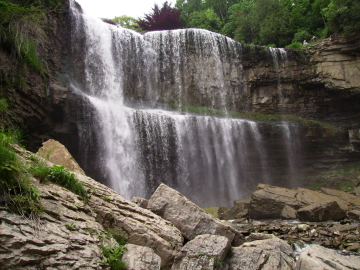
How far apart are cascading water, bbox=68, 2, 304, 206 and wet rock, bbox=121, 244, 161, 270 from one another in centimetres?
1215

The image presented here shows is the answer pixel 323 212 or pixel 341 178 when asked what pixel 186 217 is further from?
pixel 341 178

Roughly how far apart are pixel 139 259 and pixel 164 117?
1494 centimetres

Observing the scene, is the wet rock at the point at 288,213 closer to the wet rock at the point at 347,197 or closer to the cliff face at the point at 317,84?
the wet rock at the point at 347,197

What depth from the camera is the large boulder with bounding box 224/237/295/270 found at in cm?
513

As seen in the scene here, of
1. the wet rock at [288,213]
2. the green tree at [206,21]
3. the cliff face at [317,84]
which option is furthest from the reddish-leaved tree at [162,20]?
the wet rock at [288,213]

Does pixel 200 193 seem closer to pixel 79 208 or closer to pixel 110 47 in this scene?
pixel 110 47

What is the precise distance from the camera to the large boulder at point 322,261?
4586 mm

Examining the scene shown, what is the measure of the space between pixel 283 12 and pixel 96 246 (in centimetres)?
3214

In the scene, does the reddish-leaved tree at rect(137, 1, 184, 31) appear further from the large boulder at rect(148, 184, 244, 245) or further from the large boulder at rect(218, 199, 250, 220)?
the large boulder at rect(148, 184, 244, 245)

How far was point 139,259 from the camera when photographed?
437cm

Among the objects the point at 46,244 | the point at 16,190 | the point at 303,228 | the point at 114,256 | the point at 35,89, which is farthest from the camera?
the point at 35,89

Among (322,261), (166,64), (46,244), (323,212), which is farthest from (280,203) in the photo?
(166,64)

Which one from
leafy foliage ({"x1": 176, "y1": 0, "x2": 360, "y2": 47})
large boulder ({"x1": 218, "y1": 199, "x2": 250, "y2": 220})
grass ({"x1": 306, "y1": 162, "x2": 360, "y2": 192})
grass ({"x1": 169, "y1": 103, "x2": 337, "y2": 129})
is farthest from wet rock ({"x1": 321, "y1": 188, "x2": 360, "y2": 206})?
leafy foliage ({"x1": 176, "y1": 0, "x2": 360, "y2": 47})

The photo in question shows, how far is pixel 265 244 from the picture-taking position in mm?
5684
